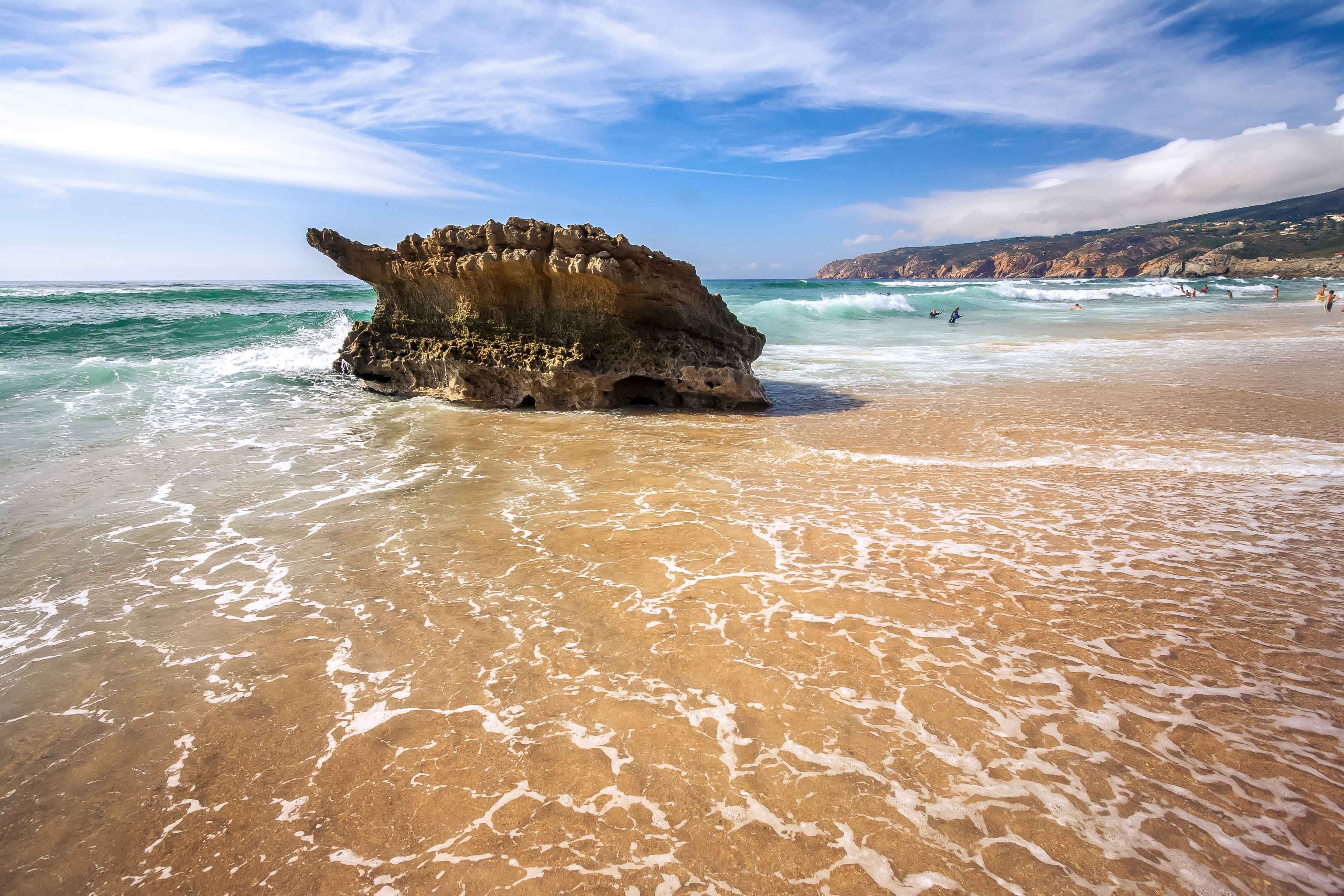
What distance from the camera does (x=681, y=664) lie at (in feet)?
9.81

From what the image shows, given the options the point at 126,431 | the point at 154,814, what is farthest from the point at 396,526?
the point at 126,431

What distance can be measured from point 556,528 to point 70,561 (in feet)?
10.5

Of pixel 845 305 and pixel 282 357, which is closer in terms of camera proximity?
pixel 282 357

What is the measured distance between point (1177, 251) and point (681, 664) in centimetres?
A: 12085

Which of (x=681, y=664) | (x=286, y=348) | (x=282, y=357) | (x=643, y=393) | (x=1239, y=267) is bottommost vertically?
(x=681, y=664)

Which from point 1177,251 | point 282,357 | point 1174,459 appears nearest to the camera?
point 1174,459

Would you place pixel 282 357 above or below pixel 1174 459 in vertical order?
above

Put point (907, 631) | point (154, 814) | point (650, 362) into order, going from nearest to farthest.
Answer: point (154, 814) → point (907, 631) → point (650, 362)

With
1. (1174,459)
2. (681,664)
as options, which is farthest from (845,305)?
(681,664)

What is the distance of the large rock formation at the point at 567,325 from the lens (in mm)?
8961

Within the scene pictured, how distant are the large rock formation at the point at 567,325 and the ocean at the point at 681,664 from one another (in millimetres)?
2536

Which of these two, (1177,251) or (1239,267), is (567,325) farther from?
(1177,251)

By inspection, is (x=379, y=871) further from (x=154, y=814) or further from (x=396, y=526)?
(x=396, y=526)

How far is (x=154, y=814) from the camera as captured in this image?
2.22 meters
